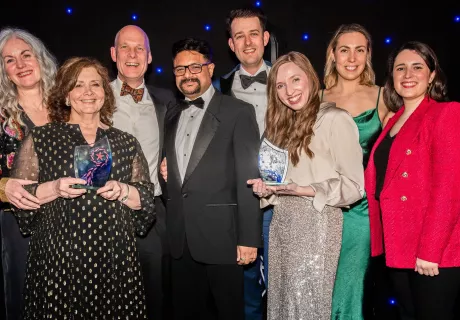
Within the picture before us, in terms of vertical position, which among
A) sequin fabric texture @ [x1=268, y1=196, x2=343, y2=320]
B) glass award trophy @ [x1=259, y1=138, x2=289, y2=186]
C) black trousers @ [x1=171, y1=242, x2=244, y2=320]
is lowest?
black trousers @ [x1=171, y1=242, x2=244, y2=320]

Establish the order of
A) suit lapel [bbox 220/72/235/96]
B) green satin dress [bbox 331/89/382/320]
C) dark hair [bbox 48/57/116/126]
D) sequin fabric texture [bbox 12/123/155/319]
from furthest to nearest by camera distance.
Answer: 1. suit lapel [bbox 220/72/235/96]
2. green satin dress [bbox 331/89/382/320]
3. dark hair [bbox 48/57/116/126]
4. sequin fabric texture [bbox 12/123/155/319]

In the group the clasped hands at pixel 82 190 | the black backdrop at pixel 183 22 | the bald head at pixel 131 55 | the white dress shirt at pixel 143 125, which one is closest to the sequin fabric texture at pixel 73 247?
the clasped hands at pixel 82 190

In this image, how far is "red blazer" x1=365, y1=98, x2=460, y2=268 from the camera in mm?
2266

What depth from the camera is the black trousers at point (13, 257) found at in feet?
10.1

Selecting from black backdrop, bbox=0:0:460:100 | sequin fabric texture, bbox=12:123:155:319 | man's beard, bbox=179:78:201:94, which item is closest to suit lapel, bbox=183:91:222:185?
man's beard, bbox=179:78:201:94

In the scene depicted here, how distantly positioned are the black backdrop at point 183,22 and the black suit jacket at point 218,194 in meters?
1.53

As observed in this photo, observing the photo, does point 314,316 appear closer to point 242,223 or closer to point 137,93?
point 242,223

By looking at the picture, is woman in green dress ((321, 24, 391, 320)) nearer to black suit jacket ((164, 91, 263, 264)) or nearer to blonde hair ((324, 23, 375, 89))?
blonde hair ((324, 23, 375, 89))

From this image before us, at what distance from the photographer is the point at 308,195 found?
247 centimetres

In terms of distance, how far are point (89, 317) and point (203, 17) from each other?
285 cm

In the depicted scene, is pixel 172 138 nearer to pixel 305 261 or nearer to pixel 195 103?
pixel 195 103

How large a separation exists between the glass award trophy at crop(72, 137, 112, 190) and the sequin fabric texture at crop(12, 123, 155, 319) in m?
0.24

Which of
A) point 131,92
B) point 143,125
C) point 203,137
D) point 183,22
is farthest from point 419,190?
point 183,22

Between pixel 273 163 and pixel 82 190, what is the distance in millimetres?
969
